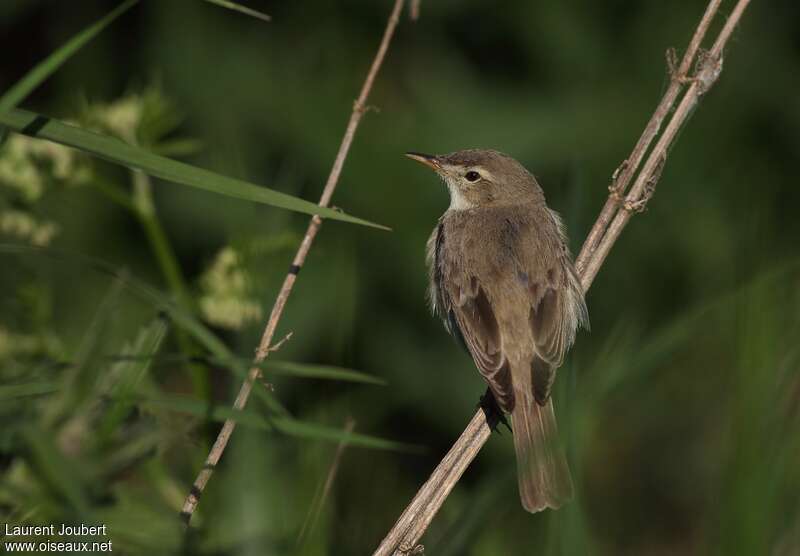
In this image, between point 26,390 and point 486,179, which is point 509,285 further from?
point 26,390

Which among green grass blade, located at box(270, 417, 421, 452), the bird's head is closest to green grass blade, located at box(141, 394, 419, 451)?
green grass blade, located at box(270, 417, 421, 452)

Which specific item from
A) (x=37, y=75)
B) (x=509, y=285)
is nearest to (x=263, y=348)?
(x=37, y=75)

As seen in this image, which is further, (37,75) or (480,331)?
(480,331)

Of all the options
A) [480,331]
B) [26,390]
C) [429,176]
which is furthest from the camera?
[429,176]

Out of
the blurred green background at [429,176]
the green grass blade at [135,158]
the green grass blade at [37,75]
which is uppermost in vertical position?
the green grass blade at [37,75]

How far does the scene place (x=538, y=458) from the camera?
4.04 metres

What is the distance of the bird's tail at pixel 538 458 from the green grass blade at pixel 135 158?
92 cm

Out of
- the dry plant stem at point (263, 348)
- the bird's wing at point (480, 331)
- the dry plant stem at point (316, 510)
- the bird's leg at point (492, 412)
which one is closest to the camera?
the dry plant stem at point (316, 510)

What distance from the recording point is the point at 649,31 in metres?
7.22

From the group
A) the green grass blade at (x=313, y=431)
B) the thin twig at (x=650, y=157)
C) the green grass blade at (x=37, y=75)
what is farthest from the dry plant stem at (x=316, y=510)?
the green grass blade at (x=37, y=75)

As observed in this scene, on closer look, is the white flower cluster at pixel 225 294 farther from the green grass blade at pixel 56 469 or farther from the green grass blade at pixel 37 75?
the green grass blade at pixel 56 469

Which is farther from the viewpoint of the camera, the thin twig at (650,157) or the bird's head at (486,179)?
the bird's head at (486,179)

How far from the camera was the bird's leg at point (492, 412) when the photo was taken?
4.11m

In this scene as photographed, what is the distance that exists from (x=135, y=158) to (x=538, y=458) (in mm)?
1897
